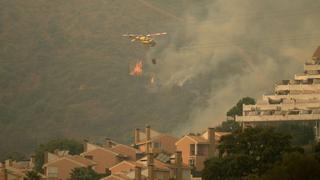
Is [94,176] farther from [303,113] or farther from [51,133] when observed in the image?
[51,133]

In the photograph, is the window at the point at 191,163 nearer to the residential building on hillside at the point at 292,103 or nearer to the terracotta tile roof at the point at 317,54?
the residential building on hillside at the point at 292,103

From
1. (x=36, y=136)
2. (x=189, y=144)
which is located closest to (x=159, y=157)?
(x=189, y=144)

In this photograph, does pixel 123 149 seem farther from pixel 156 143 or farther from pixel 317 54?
pixel 317 54

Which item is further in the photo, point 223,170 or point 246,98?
point 246,98

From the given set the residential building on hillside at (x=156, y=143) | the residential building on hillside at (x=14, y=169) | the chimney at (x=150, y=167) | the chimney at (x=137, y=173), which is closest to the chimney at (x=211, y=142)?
the residential building on hillside at (x=156, y=143)

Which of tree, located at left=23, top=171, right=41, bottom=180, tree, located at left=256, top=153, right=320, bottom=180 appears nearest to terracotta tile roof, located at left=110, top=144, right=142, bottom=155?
tree, located at left=23, top=171, right=41, bottom=180

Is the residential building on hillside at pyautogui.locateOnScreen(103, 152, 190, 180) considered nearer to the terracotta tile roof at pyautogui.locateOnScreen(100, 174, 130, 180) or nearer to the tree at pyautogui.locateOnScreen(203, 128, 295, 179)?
the terracotta tile roof at pyautogui.locateOnScreen(100, 174, 130, 180)

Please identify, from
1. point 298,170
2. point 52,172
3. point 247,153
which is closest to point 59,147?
point 52,172
